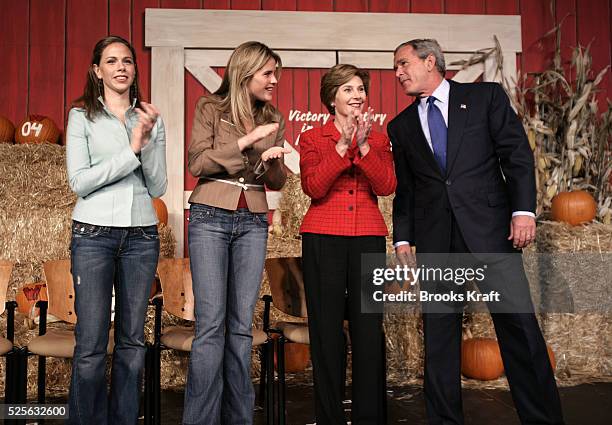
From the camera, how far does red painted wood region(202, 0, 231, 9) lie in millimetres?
5391

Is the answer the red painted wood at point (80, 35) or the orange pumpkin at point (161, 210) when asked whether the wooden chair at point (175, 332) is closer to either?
the orange pumpkin at point (161, 210)

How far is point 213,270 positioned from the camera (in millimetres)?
2535

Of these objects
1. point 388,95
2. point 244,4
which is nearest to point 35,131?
point 244,4

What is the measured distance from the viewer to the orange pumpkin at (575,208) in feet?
15.0

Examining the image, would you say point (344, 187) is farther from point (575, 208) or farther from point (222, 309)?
point (575, 208)

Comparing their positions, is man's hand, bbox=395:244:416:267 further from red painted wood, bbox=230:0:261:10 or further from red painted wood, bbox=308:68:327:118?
red painted wood, bbox=230:0:261:10

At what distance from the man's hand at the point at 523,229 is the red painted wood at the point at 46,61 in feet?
12.9

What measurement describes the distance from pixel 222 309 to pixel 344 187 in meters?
0.75

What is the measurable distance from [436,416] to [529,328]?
52cm

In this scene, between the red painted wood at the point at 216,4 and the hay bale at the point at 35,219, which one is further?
the red painted wood at the point at 216,4

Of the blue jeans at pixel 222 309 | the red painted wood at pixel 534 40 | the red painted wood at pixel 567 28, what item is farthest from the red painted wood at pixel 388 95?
the blue jeans at pixel 222 309

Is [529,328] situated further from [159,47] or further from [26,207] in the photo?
[159,47]

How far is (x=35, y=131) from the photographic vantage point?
4.91 m

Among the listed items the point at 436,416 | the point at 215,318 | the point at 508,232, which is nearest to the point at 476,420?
the point at 436,416
